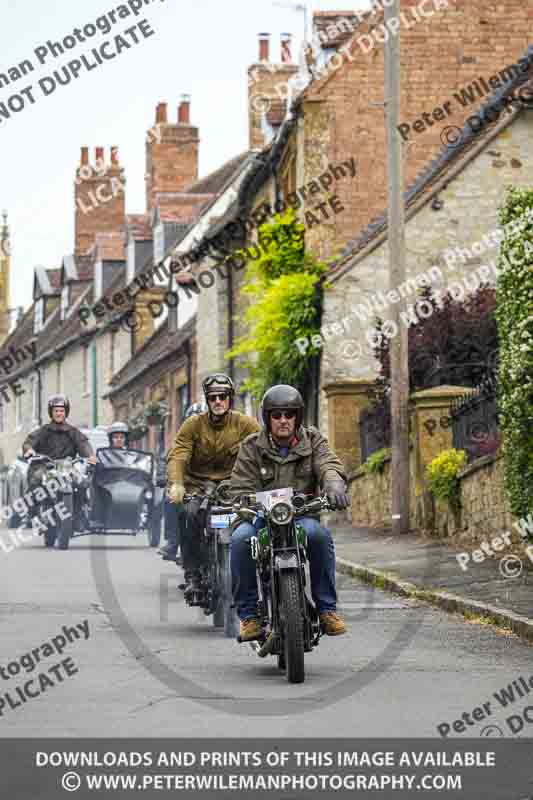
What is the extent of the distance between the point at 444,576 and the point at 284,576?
672cm

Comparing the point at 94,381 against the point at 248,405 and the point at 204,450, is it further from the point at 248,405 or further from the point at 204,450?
the point at 204,450

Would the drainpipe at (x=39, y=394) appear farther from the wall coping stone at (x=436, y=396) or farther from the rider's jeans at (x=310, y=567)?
the rider's jeans at (x=310, y=567)

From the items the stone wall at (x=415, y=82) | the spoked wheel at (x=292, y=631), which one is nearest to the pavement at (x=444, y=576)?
the spoked wheel at (x=292, y=631)

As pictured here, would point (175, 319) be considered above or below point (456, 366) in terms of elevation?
above

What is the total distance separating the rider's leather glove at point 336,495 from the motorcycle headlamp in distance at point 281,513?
0.89ft

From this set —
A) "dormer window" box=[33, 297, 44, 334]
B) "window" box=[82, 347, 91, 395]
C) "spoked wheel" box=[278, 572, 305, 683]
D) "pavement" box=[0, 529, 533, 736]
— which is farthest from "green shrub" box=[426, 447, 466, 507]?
"dormer window" box=[33, 297, 44, 334]

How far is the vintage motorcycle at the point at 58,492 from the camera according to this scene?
72.0ft

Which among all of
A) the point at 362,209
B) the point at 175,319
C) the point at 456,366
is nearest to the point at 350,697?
the point at 456,366

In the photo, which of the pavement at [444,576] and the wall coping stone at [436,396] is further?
the wall coping stone at [436,396]

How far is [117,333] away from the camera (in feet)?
194

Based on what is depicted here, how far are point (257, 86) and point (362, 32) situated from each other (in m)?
13.0

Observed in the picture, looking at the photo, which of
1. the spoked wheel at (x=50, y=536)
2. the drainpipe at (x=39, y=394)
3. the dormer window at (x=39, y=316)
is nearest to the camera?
the spoked wheel at (x=50, y=536)

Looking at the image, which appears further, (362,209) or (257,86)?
(257,86)

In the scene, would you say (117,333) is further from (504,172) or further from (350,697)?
(350,697)
